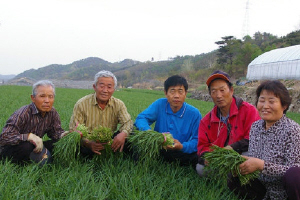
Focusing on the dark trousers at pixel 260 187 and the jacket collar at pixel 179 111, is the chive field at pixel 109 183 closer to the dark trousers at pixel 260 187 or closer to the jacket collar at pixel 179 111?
the dark trousers at pixel 260 187

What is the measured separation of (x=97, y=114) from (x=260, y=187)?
6.35ft

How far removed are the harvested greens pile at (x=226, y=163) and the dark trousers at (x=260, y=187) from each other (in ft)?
0.29

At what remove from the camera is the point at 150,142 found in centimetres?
263

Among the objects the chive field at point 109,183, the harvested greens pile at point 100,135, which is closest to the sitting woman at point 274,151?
the chive field at point 109,183

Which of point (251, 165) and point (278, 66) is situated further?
point (278, 66)

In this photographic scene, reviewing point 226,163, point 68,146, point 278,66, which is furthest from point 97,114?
point 278,66

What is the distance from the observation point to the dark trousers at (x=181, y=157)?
3.04 m

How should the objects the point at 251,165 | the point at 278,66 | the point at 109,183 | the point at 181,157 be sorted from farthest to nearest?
1. the point at 278,66
2. the point at 181,157
3. the point at 109,183
4. the point at 251,165

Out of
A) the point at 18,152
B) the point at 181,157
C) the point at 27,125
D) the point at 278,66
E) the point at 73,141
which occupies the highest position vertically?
the point at 278,66

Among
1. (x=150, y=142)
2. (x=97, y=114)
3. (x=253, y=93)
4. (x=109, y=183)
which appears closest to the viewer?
(x=109, y=183)

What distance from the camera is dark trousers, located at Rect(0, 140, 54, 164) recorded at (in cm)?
268

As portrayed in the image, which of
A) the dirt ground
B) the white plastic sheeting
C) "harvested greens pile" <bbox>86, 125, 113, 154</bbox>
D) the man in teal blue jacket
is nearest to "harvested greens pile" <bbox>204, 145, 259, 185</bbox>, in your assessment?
the man in teal blue jacket

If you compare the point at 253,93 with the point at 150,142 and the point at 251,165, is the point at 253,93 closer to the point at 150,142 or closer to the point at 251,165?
the point at 150,142

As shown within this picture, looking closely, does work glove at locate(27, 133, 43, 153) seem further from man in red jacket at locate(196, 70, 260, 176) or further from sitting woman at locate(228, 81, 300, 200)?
sitting woman at locate(228, 81, 300, 200)
